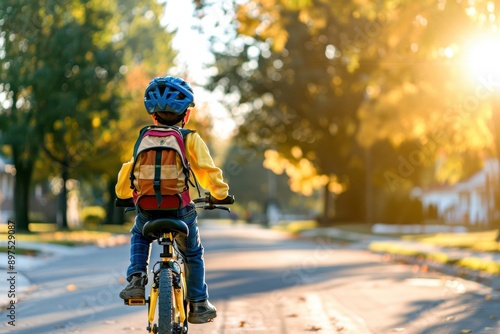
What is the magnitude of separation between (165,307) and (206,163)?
3.76 ft

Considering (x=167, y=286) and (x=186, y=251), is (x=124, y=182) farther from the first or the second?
(x=167, y=286)

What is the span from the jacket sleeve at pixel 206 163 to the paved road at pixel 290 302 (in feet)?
10.9

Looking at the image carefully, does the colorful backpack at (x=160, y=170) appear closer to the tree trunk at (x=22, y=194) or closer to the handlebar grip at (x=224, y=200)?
the handlebar grip at (x=224, y=200)

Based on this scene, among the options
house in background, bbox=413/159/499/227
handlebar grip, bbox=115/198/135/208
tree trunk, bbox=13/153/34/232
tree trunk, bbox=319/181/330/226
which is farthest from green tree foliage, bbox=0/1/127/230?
handlebar grip, bbox=115/198/135/208

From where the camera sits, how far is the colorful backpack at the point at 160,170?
7289 millimetres

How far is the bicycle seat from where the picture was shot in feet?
23.4

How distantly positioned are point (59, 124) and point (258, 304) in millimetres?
28939

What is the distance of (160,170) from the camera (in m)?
7.29

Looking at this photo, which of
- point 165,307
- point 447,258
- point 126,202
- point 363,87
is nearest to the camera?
point 165,307

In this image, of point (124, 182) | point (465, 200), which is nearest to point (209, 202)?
point (124, 182)

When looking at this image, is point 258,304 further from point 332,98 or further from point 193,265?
point 332,98

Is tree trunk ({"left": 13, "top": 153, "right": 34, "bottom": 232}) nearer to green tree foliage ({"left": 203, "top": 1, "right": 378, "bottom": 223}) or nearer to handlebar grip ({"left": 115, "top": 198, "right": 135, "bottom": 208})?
green tree foliage ({"left": 203, "top": 1, "right": 378, "bottom": 223})

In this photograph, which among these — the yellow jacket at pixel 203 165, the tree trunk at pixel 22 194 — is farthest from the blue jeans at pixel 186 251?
the tree trunk at pixel 22 194

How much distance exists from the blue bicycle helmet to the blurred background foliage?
1128 cm
